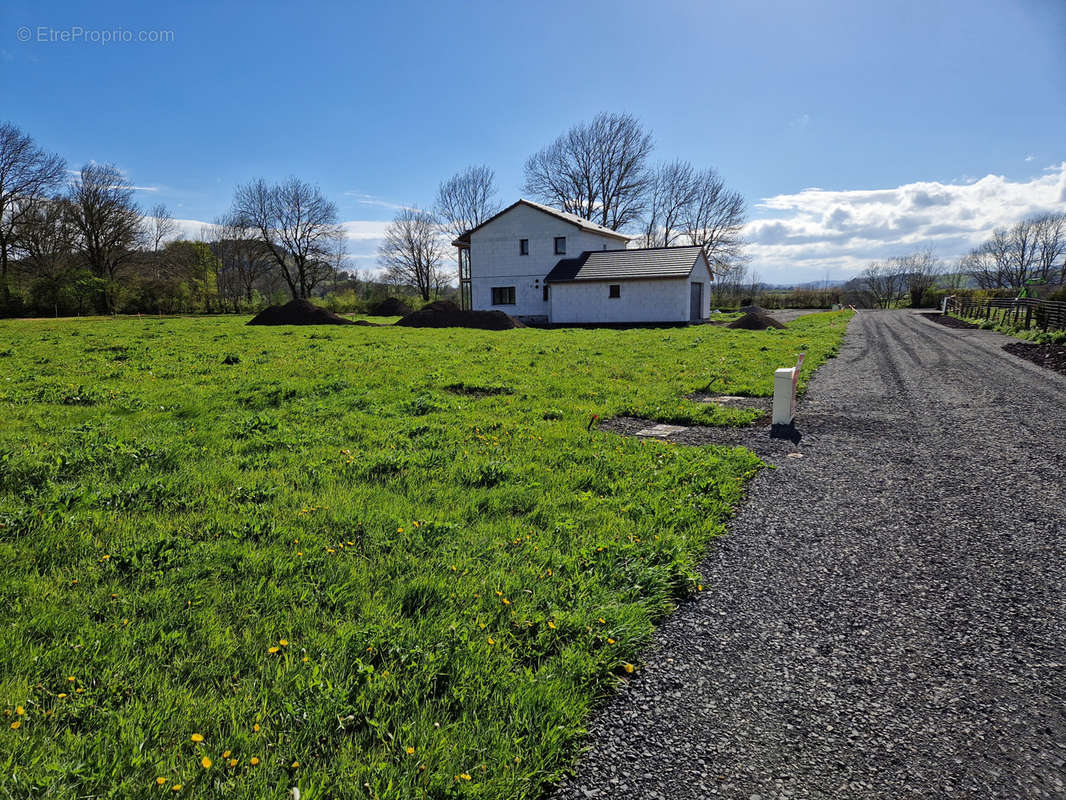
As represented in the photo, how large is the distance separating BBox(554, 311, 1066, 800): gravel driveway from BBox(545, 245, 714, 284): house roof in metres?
27.1

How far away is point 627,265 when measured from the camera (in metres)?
32.5

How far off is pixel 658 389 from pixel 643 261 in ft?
80.8

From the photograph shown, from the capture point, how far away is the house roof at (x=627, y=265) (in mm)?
31439

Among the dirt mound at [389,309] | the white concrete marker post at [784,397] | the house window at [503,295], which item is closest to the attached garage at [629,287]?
the house window at [503,295]

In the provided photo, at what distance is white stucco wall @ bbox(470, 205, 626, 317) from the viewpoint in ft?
115

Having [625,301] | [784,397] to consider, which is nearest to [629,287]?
[625,301]

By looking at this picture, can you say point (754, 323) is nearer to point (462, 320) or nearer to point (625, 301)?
point (625, 301)

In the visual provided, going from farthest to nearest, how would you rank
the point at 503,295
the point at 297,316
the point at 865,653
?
1. the point at 503,295
2. the point at 297,316
3. the point at 865,653

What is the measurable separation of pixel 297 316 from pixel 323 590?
28.5 metres

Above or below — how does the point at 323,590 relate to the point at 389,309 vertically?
below

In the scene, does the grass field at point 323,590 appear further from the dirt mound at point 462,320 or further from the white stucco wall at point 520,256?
the white stucco wall at point 520,256

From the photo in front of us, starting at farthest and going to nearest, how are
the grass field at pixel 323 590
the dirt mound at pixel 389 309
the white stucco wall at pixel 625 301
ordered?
1. the dirt mound at pixel 389 309
2. the white stucco wall at pixel 625 301
3. the grass field at pixel 323 590

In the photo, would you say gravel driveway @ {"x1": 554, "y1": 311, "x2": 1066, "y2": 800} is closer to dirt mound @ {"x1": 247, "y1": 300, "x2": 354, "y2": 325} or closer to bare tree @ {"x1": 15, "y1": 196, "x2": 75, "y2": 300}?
dirt mound @ {"x1": 247, "y1": 300, "x2": 354, "y2": 325}

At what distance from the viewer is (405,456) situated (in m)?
5.68
